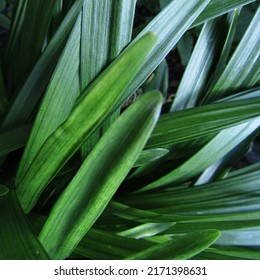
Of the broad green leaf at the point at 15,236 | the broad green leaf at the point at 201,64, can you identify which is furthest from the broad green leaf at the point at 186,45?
the broad green leaf at the point at 15,236

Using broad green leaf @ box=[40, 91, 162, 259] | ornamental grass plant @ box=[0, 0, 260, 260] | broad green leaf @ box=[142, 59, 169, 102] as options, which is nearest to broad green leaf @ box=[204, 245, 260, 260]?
ornamental grass plant @ box=[0, 0, 260, 260]

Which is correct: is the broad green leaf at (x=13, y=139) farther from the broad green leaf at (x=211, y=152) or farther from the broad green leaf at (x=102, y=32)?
the broad green leaf at (x=211, y=152)

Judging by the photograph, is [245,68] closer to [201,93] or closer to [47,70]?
[201,93]

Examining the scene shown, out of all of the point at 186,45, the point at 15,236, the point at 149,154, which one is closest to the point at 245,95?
the point at 149,154

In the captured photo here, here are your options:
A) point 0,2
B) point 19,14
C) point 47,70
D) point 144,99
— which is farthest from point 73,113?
point 0,2

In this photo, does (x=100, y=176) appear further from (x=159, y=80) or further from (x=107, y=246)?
(x=159, y=80)

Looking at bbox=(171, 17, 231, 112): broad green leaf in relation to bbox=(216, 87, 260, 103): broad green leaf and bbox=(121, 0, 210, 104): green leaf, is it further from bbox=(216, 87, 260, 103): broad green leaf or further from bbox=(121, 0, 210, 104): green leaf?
bbox=(121, 0, 210, 104): green leaf
